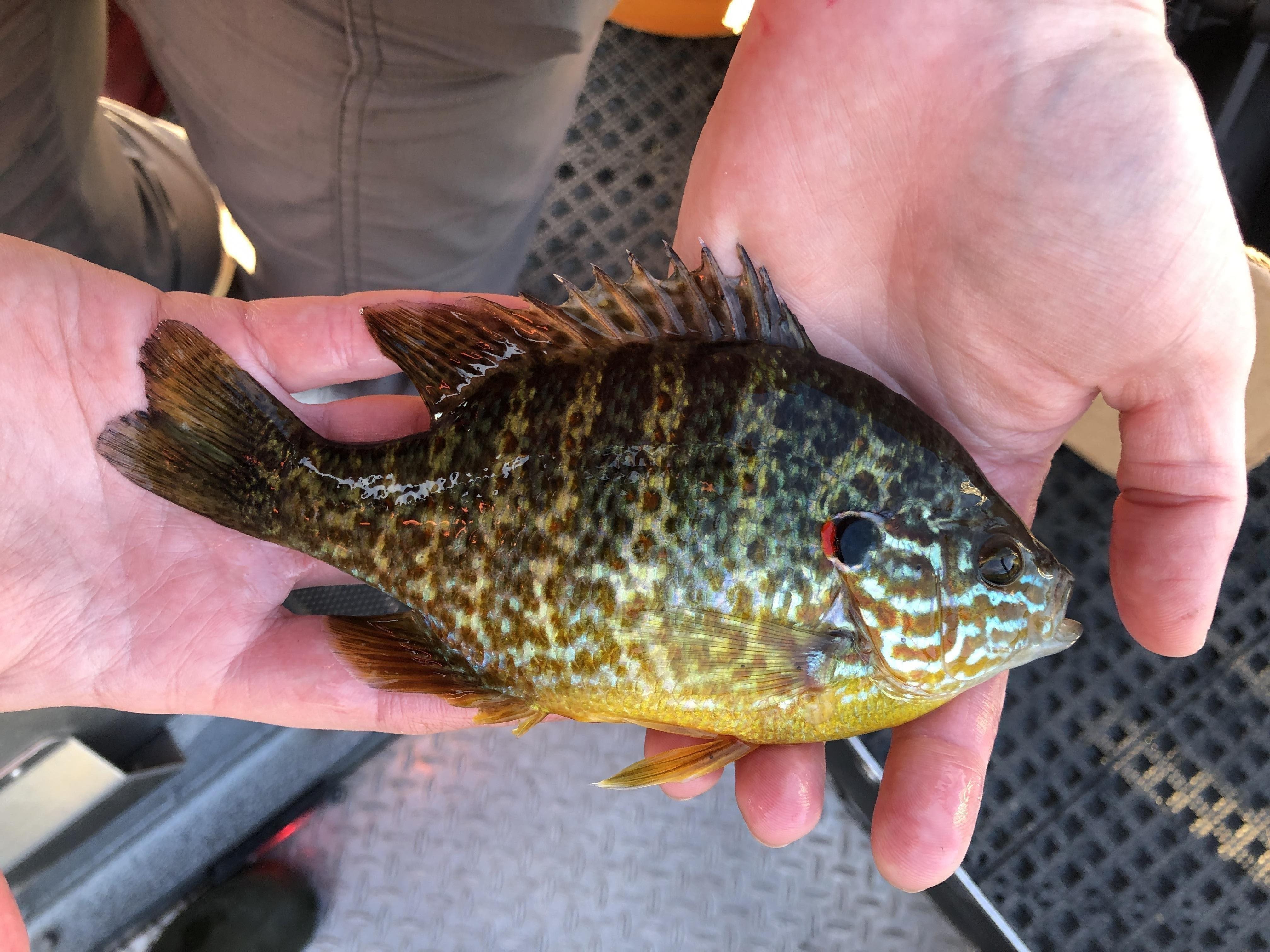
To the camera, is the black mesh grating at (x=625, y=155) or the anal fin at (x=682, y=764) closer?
the anal fin at (x=682, y=764)

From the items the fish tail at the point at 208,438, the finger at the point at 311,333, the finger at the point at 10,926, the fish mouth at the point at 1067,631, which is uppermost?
the finger at the point at 311,333

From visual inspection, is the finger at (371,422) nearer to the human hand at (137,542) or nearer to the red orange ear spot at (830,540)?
the human hand at (137,542)

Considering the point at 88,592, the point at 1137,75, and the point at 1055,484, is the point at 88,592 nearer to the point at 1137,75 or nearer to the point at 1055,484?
the point at 1137,75

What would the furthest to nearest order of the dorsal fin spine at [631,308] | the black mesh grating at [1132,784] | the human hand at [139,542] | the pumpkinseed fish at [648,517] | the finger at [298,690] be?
the black mesh grating at [1132,784], the finger at [298,690], the human hand at [139,542], the dorsal fin spine at [631,308], the pumpkinseed fish at [648,517]

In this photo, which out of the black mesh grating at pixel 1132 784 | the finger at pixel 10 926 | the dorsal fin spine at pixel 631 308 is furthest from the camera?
the black mesh grating at pixel 1132 784

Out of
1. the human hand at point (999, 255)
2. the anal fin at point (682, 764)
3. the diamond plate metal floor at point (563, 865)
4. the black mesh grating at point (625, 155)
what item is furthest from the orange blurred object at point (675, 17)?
the anal fin at point (682, 764)

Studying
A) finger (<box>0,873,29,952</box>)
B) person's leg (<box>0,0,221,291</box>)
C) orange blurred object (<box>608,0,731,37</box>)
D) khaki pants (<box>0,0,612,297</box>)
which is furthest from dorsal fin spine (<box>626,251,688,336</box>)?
orange blurred object (<box>608,0,731,37</box>)
